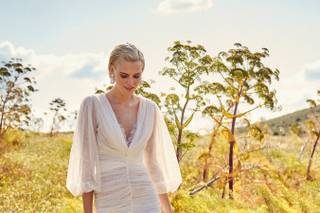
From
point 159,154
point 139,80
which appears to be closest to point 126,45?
point 139,80

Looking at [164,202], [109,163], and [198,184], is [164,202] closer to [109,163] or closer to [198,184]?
[109,163]

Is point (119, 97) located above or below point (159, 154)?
above

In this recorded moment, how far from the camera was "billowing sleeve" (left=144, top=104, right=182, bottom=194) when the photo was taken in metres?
3.38

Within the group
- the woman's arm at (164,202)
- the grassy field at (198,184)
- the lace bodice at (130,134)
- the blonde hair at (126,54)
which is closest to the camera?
the blonde hair at (126,54)

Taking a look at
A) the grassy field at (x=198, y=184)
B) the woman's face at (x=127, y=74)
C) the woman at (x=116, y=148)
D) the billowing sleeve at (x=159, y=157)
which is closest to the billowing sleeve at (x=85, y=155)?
the woman at (x=116, y=148)

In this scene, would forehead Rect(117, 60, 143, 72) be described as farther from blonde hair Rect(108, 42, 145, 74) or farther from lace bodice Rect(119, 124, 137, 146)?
lace bodice Rect(119, 124, 137, 146)

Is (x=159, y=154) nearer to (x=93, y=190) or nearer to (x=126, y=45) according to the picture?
(x=93, y=190)

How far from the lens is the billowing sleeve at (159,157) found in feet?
11.1

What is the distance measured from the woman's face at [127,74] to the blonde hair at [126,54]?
0.02 m

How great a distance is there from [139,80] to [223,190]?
333 inches

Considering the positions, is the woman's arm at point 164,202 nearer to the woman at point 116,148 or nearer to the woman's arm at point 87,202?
the woman at point 116,148

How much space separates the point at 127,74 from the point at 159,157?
0.73m

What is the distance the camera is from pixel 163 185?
3334 mm

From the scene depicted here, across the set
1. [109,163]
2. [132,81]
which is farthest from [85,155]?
[132,81]
